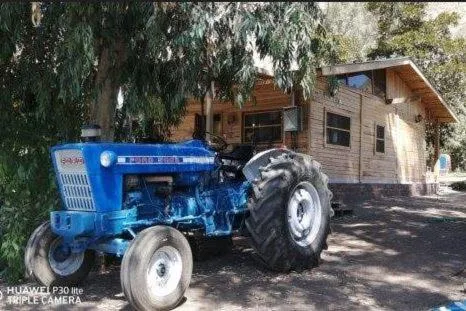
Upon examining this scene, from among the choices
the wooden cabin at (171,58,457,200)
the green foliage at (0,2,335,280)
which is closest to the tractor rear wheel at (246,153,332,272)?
the green foliage at (0,2,335,280)

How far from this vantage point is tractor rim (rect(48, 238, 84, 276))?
17.4 ft

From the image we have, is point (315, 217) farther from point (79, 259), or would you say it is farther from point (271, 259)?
point (79, 259)

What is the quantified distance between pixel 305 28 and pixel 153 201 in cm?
251

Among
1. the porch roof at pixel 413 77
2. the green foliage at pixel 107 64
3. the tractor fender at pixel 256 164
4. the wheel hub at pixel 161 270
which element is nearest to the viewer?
the wheel hub at pixel 161 270

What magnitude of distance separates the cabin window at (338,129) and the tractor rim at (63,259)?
29.4ft

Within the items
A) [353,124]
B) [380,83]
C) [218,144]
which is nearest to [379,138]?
[380,83]

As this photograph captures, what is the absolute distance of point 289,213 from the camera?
6074mm

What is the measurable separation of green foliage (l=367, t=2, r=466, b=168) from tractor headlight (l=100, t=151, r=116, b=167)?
2069cm

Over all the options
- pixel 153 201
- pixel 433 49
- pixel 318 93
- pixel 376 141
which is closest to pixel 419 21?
pixel 433 49

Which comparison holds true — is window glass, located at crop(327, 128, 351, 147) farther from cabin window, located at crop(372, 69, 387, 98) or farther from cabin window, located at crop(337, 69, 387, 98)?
cabin window, located at crop(372, 69, 387, 98)

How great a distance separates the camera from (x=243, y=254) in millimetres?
7215

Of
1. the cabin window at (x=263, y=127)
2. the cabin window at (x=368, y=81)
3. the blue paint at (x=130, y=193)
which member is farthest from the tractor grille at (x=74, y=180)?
the cabin window at (x=368, y=81)

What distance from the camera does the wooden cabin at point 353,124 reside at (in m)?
12.6

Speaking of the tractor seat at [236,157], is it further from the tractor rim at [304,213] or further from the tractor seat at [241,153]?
the tractor rim at [304,213]
